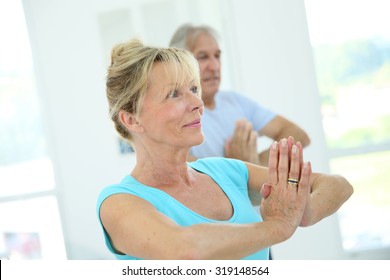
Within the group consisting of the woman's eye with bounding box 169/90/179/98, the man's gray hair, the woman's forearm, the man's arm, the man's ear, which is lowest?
the woman's forearm

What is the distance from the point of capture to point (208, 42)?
5.00ft

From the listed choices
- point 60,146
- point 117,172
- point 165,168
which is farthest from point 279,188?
point 60,146

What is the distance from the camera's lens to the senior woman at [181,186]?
2.85 ft

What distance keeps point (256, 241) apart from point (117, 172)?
111 centimetres

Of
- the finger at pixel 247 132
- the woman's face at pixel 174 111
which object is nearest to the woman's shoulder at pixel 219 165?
the woman's face at pixel 174 111

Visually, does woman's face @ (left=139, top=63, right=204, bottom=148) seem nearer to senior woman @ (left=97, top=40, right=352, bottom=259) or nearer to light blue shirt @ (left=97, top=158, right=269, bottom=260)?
senior woman @ (left=97, top=40, right=352, bottom=259)

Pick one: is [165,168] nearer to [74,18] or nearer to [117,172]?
[117,172]

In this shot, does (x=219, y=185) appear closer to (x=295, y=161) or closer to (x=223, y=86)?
(x=295, y=161)

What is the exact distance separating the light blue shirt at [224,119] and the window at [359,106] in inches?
15.6

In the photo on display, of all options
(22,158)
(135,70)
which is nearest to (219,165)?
(135,70)

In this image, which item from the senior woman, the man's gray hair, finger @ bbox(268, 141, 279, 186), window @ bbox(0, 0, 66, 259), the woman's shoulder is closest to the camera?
the senior woman

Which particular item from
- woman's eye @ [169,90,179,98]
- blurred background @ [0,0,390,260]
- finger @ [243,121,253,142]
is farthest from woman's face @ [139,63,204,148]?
blurred background @ [0,0,390,260]

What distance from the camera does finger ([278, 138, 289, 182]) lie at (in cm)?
96

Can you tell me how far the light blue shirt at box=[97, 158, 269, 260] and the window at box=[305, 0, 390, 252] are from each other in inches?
33.3
